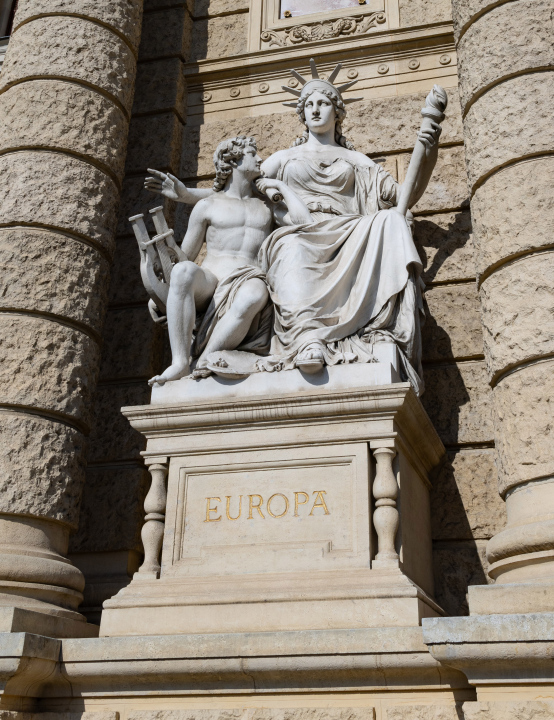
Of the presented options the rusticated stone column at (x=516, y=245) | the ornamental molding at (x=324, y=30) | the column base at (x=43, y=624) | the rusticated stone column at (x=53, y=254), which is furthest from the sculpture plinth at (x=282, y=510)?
the ornamental molding at (x=324, y=30)

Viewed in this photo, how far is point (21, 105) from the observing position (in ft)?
26.7

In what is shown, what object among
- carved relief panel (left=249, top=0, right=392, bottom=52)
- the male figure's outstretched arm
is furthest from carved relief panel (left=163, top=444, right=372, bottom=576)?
carved relief panel (left=249, top=0, right=392, bottom=52)

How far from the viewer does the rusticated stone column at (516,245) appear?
5.56 meters

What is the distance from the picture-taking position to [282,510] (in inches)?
233

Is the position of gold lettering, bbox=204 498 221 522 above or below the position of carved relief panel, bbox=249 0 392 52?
below

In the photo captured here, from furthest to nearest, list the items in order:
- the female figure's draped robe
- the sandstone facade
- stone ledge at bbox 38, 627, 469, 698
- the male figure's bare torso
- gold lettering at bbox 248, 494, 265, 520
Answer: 1. the male figure's bare torso
2. the female figure's draped robe
3. gold lettering at bbox 248, 494, 265, 520
4. the sandstone facade
5. stone ledge at bbox 38, 627, 469, 698

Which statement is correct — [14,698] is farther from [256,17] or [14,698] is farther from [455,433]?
[256,17]

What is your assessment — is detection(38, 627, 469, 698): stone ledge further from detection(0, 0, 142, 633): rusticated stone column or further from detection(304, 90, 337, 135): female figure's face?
detection(304, 90, 337, 135): female figure's face

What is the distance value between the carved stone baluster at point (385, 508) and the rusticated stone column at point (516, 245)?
66cm

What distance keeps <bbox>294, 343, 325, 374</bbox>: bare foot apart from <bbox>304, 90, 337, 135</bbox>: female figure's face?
2.64 metres

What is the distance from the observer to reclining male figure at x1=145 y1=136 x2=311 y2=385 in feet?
22.3

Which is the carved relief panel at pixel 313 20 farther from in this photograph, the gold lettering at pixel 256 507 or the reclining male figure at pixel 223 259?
the gold lettering at pixel 256 507

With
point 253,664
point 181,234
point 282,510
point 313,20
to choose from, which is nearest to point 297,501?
point 282,510

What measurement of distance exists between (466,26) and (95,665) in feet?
19.6
